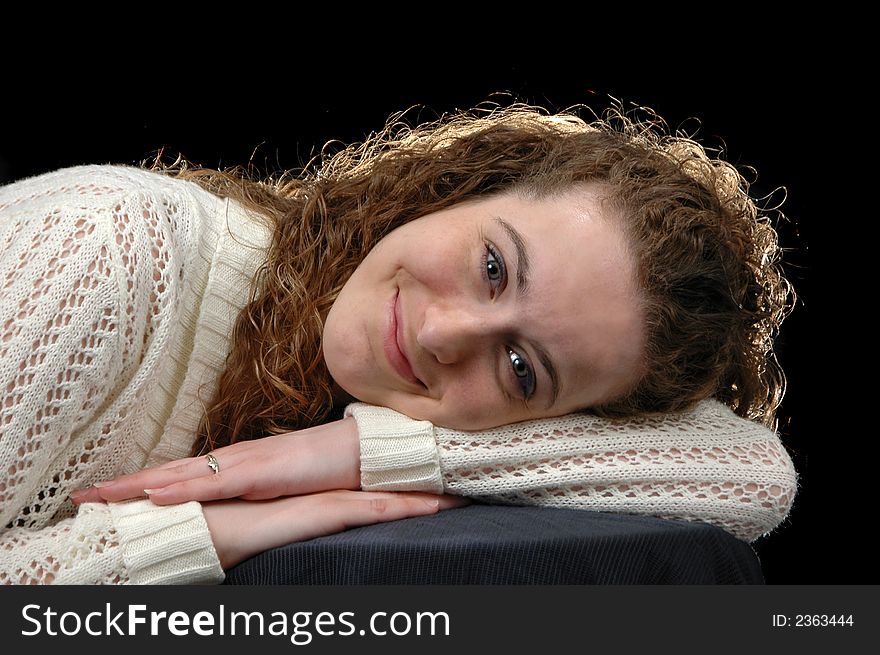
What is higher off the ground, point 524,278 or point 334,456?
point 524,278

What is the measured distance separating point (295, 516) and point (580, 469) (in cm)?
54

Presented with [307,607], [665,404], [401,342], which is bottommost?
[307,607]

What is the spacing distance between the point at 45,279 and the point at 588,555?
1.02 metres

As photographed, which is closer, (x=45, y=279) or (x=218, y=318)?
(x=45, y=279)

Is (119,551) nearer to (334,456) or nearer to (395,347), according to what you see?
(334,456)

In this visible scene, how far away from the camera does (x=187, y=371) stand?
2092 mm

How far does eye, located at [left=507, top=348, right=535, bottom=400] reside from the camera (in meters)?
1.94

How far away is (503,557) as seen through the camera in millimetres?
1728

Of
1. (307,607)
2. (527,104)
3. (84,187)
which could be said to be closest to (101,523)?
(307,607)

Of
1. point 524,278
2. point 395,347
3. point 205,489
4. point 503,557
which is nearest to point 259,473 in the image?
point 205,489

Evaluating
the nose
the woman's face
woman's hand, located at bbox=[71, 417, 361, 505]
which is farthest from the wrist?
the nose

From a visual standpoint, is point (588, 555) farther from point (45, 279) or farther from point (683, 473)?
point (45, 279)

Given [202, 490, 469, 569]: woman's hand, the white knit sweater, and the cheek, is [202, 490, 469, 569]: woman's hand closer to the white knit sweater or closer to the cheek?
the white knit sweater

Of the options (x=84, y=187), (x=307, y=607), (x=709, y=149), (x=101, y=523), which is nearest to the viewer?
(x=307, y=607)
